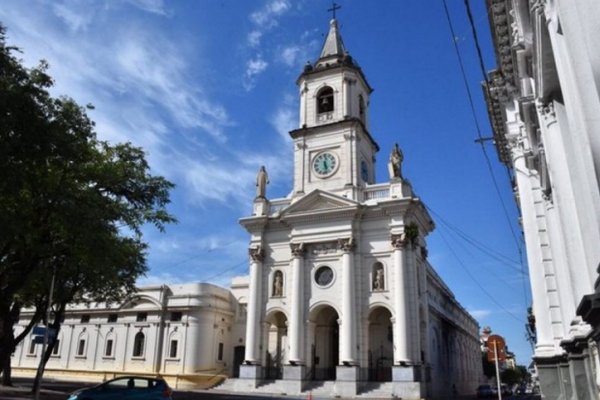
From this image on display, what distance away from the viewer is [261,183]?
38.2 m

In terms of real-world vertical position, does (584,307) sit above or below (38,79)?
below

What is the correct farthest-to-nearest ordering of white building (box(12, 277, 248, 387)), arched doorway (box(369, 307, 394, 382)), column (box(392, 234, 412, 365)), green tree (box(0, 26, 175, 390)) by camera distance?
white building (box(12, 277, 248, 387))
arched doorway (box(369, 307, 394, 382))
column (box(392, 234, 412, 365))
green tree (box(0, 26, 175, 390))

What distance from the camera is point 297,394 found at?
29.9 m

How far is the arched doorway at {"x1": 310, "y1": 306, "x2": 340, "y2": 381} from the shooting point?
32875 millimetres

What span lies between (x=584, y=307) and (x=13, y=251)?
54.0ft

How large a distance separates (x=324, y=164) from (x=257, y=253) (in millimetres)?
8546

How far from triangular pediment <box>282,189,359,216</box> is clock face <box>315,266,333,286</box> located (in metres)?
4.25

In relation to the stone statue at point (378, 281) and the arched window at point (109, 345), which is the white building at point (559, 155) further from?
the arched window at point (109, 345)

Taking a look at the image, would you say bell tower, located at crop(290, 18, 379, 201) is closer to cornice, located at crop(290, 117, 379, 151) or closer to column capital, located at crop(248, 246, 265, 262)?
cornice, located at crop(290, 117, 379, 151)

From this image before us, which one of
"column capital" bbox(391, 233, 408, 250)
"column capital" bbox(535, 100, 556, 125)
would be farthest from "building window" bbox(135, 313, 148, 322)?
"column capital" bbox(535, 100, 556, 125)

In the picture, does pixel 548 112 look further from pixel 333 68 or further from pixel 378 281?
pixel 333 68

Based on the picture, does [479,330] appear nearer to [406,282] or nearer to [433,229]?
[433,229]

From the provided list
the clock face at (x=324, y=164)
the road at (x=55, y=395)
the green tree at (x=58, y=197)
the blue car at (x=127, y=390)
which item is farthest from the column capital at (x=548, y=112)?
the clock face at (x=324, y=164)

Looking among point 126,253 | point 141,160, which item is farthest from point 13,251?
point 141,160
